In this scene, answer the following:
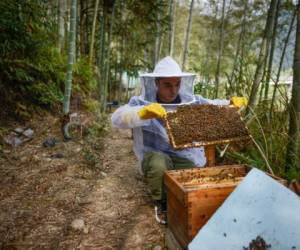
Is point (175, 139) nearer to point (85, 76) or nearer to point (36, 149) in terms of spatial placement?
point (36, 149)

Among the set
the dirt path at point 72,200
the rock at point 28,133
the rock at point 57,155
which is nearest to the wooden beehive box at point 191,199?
the dirt path at point 72,200

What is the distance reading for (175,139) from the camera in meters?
2.79

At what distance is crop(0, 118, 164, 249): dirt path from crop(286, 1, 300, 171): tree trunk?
119 cm

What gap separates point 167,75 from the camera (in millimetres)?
3213

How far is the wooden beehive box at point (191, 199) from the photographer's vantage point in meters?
2.14

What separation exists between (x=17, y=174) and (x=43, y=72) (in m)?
2.59

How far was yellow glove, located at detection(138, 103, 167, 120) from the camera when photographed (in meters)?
2.85

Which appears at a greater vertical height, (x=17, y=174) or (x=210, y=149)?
(x=210, y=149)

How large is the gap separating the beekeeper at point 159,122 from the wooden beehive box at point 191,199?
690 mm

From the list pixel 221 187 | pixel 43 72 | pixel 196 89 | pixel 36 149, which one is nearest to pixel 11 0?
pixel 43 72

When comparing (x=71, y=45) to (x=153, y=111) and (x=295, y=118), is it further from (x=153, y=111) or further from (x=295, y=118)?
(x=295, y=118)

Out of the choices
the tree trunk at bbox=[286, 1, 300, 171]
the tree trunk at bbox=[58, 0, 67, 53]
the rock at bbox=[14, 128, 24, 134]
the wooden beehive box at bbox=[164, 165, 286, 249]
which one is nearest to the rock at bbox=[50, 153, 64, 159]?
the rock at bbox=[14, 128, 24, 134]

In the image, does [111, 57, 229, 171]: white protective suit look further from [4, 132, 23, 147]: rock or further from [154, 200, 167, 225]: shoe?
[4, 132, 23, 147]: rock

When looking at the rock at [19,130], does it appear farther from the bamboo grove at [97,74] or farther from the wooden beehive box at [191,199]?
the wooden beehive box at [191,199]
